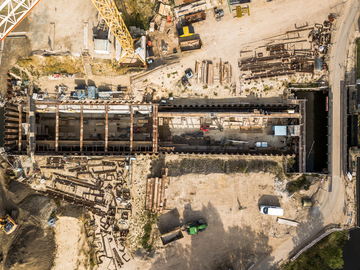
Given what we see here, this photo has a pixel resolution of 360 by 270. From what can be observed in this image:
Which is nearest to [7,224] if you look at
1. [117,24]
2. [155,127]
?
[155,127]

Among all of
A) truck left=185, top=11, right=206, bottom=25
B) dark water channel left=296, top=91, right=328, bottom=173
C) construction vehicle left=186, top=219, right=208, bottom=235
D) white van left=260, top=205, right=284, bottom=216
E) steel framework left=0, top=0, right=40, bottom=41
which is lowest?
construction vehicle left=186, top=219, right=208, bottom=235

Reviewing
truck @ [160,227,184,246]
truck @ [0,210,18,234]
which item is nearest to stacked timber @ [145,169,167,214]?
truck @ [160,227,184,246]

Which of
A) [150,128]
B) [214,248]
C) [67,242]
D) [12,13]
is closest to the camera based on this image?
[12,13]

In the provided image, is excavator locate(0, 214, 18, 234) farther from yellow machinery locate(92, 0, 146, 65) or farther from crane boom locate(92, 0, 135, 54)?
crane boom locate(92, 0, 135, 54)

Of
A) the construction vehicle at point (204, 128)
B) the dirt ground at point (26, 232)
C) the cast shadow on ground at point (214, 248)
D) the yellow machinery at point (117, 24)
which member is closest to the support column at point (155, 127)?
the construction vehicle at point (204, 128)

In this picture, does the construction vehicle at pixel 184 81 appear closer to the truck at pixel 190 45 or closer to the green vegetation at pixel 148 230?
the truck at pixel 190 45

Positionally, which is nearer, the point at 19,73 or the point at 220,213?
the point at 19,73

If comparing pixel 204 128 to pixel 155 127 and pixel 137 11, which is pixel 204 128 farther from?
pixel 137 11
